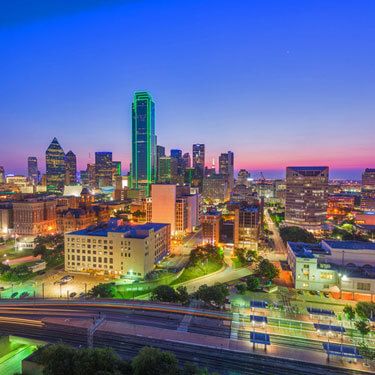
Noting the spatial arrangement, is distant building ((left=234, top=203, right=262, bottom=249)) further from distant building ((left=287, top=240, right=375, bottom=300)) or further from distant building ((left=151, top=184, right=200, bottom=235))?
distant building ((left=287, top=240, right=375, bottom=300))

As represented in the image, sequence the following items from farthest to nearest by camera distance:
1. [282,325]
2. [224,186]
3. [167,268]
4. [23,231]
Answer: [224,186]
[23,231]
[167,268]
[282,325]

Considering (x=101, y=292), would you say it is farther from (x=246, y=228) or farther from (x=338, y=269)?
(x=246, y=228)

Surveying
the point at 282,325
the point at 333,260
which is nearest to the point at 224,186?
the point at 333,260

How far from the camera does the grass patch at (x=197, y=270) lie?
1917 inches

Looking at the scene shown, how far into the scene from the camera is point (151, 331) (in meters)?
27.0

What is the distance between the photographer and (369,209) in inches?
4884

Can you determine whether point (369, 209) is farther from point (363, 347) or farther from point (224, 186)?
point (363, 347)

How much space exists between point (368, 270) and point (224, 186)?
512 ft

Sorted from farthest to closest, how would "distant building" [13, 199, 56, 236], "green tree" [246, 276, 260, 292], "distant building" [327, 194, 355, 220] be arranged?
"distant building" [327, 194, 355, 220]
"distant building" [13, 199, 56, 236]
"green tree" [246, 276, 260, 292]

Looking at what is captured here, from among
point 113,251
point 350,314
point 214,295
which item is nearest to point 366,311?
point 350,314

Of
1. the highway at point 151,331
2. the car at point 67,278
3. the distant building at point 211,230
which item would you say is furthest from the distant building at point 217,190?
Answer: the highway at point 151,331

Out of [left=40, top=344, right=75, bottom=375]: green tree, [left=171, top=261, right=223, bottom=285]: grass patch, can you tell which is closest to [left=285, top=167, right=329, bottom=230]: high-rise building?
[left=171, top=261, right=223, bottom=285]: grass patch

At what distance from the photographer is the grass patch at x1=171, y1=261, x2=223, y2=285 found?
160 ft

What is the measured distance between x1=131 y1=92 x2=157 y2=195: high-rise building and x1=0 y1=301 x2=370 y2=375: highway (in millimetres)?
148414
